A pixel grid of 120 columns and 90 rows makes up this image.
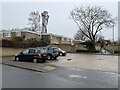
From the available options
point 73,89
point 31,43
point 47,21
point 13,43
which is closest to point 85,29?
point 47,21

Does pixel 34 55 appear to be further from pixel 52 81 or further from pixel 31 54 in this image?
pixel 52 81

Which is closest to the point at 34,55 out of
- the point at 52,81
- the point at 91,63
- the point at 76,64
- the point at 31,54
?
the point at 31,54

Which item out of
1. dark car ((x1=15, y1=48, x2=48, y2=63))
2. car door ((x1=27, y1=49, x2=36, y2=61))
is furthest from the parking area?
car door ((x1=27, y1=49, x2=36, y2=61))

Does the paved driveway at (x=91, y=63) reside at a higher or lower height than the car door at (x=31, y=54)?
lower

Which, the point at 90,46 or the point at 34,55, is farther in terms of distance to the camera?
the point at 90,46

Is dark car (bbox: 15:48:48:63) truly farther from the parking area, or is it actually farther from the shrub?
the shrub

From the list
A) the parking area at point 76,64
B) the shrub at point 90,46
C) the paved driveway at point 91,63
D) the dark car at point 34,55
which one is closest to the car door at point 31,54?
the dark car at point 34,55

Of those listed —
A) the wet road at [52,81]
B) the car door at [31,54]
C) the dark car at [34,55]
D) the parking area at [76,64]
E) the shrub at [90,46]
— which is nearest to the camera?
the wet road at [52,81]

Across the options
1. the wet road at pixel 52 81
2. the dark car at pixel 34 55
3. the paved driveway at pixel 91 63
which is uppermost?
the dark car at pixel 34 55

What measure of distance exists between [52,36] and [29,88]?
2781 inches

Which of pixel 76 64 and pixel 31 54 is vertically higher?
pixel 31 54

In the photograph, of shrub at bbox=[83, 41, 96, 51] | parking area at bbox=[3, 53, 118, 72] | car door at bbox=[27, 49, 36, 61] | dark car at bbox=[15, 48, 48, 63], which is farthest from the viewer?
shrub at bbox=[83, 41, 96, 51]

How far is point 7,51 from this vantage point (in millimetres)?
39438

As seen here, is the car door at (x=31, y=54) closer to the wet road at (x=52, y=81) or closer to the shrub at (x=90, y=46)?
the wet road at (x=52, y=81)
